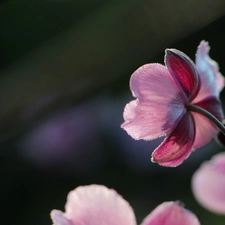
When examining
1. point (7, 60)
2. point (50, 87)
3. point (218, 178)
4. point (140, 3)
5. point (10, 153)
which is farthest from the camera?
point (7, 60)

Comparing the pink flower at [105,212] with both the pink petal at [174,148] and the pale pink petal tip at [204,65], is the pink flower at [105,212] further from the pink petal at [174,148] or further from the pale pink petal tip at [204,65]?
the pale pink petal tip at [204,65]

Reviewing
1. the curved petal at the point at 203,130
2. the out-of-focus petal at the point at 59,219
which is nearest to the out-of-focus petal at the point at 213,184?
the curved petal at the point at 203,130

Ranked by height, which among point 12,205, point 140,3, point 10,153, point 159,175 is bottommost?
point 159,175

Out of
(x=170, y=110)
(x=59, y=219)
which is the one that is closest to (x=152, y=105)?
(x=170, y=110)

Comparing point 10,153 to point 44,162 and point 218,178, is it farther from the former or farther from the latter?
point 218,178

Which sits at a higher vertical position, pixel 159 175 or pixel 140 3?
pixel 140 3

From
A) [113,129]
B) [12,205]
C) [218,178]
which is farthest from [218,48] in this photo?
[218,178]

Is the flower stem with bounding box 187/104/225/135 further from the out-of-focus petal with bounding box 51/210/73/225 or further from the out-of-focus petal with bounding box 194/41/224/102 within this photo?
the out-of-focus petal with bounding box 51/210/73/225
